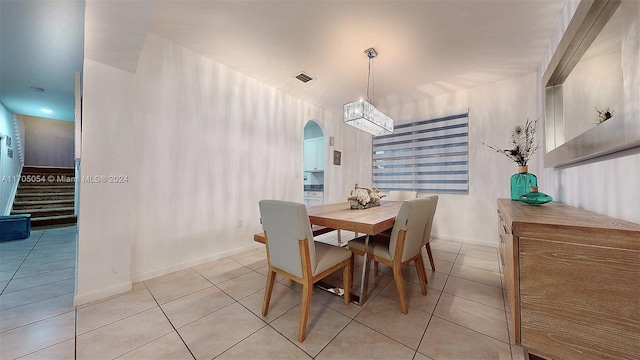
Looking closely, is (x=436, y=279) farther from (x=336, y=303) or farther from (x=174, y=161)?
(x=174, y=161)

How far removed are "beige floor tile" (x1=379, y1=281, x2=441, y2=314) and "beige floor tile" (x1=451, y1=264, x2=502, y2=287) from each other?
1.81ft

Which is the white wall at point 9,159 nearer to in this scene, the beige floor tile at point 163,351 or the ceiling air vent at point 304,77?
the beige floor tile at point 163,351

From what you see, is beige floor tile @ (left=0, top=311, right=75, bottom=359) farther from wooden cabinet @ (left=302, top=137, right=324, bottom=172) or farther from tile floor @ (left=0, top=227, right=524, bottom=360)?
wooden cabinet @ (left=302, top=137, right=324, bottom=172)

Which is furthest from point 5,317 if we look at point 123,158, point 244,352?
point 244,352

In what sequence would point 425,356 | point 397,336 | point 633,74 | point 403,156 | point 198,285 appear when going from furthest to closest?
point 403,156, point 198,285, point 397,336, point 425,356, point 633,74

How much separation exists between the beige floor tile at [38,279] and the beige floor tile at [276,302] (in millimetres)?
2036

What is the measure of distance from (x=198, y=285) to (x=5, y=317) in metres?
1.20

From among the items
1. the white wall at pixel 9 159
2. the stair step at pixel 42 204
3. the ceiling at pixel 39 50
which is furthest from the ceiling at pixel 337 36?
the stair step at pixel 42 204

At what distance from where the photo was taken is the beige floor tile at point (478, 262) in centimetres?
242

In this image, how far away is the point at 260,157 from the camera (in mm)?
3244

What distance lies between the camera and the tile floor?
125cm

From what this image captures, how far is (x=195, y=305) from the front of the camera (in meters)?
1.71

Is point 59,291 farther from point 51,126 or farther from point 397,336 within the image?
point 51,126

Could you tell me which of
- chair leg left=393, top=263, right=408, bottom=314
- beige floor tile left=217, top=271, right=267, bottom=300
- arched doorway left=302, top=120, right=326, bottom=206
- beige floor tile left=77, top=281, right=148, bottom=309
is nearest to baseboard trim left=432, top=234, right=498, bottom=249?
chair leg left=393, top=263, right=408, bottom=314
